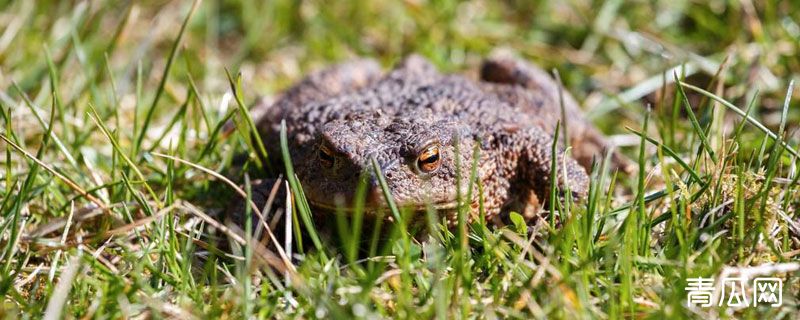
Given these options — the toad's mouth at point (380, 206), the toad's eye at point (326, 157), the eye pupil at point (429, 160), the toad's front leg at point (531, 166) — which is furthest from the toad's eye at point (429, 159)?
the toad's front leg at point (531, 166)

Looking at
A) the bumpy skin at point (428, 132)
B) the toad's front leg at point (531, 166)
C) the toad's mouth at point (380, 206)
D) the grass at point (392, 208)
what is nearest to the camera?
the grass at point (392, 208)

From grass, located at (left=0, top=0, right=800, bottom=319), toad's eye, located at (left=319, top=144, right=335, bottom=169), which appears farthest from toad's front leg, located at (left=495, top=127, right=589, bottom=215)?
toad's eye, located at (left=319, top=144, right=335, bottom=169)

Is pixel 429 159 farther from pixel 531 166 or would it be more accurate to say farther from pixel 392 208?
pixel 531 166

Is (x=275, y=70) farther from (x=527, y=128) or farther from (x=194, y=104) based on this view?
(x=527, y=128)

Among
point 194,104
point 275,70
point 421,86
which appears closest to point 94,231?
point 194,104

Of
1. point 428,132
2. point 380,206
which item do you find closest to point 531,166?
point 428,132

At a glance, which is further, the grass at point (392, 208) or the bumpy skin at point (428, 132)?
the bumpy skin at point (428, 132)

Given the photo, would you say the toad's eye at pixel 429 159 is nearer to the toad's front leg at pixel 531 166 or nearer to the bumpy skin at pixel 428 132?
the bumpy skin at pixel 428 132
